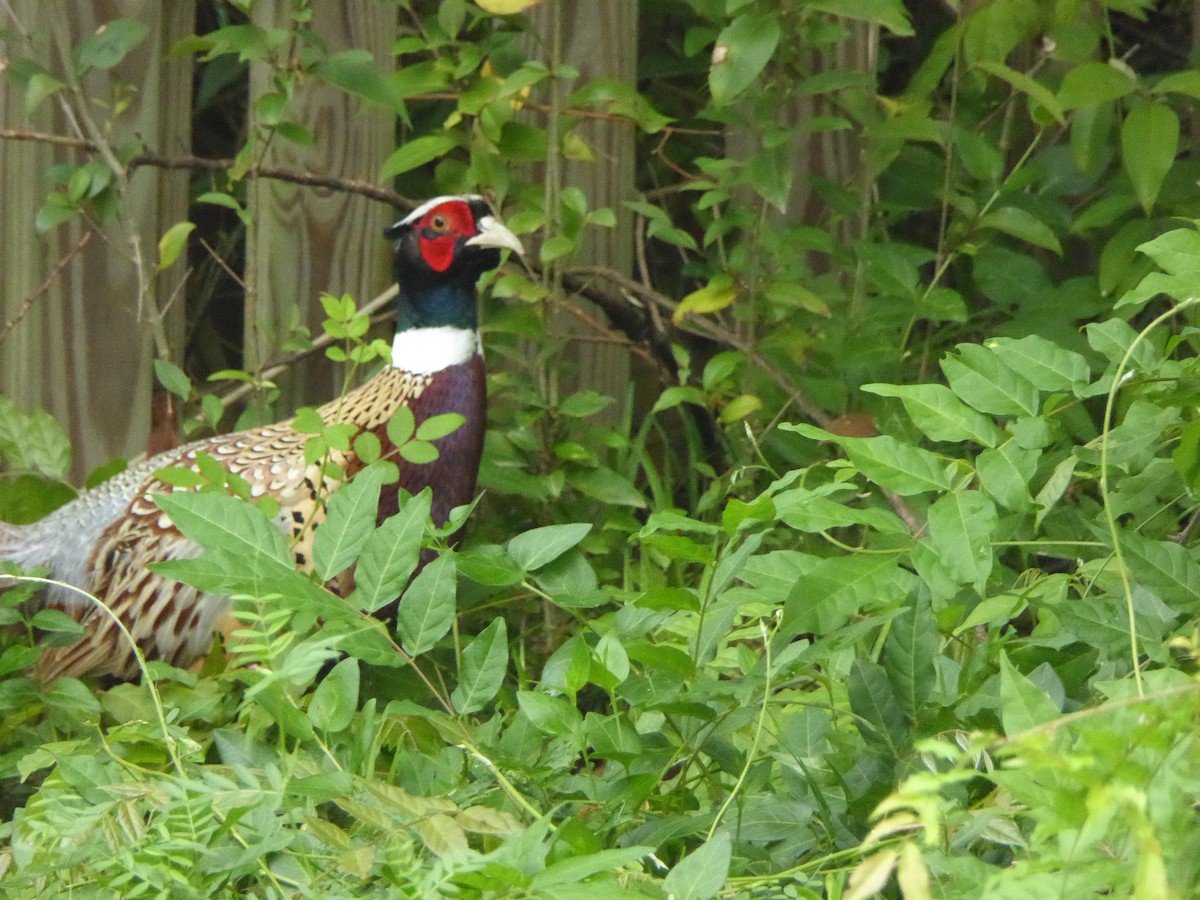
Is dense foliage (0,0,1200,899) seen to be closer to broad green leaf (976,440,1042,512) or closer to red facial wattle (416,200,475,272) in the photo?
broad green leaf (976,440,1042,512)

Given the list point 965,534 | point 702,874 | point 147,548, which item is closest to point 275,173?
point 147,548

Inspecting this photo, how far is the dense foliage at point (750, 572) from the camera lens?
51.2 inches

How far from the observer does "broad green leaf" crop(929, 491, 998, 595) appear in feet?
4.46

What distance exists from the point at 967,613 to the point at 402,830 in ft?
2.88

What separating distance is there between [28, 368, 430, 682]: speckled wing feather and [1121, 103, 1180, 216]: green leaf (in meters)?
1.35

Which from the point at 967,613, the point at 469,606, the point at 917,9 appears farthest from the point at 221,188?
the point at 967,613

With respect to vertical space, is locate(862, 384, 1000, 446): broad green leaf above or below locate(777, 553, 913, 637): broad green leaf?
above

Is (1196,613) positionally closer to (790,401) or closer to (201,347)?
(790,401)

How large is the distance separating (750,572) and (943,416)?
0.25 meters

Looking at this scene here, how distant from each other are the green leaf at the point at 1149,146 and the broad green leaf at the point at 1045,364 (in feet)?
4.31

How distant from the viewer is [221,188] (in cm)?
345

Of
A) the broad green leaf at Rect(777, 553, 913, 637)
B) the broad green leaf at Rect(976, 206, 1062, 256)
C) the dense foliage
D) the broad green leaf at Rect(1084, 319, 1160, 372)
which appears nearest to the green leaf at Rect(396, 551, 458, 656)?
the dense foliage

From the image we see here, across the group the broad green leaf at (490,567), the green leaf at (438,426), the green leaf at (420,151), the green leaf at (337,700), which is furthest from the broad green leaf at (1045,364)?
the green leaf at (420,151)

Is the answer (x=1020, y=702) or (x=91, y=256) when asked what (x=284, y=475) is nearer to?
(x=91, y=256)
